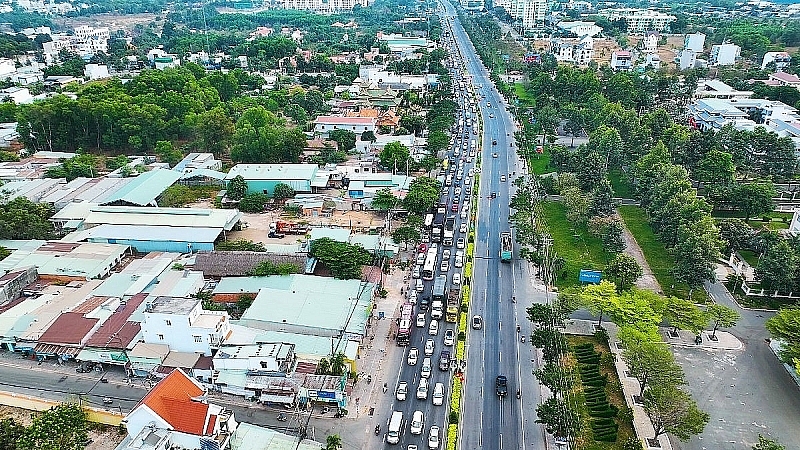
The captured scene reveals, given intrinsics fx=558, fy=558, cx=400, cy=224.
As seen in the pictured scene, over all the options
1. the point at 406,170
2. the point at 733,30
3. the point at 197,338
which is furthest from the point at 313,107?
the point at 733,30

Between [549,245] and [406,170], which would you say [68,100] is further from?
[549,245]

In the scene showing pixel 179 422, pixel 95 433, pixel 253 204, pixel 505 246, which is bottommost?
pixel 505 246

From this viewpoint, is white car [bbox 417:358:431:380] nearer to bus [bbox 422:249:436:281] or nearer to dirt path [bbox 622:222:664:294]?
bus [bbox 422:249:436:281]

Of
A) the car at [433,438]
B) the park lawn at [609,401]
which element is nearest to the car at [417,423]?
the car at [433,438]

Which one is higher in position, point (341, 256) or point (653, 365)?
point (341, 256)

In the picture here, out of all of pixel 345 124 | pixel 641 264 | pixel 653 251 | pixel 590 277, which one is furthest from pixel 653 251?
pixel 345 124

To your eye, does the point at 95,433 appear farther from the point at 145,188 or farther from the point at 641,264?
the point at 641,264
